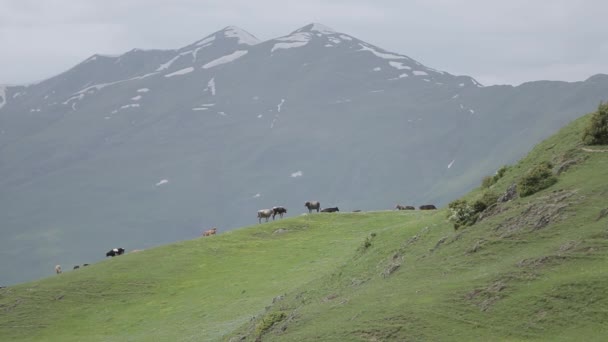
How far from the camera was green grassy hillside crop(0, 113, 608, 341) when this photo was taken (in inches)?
887

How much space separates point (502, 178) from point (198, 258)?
1551 inches

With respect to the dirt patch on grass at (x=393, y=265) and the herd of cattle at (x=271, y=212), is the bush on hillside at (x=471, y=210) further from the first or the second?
the herd of cattle at (x=271, y=212)

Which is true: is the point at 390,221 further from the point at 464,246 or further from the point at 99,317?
the point at 464,246

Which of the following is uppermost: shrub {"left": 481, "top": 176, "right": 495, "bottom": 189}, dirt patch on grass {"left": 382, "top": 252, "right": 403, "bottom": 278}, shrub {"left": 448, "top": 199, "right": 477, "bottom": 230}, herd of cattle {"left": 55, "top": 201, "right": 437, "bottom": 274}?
shrub {"left": 481, "top": 176, "right": 495, "bottom": 189}

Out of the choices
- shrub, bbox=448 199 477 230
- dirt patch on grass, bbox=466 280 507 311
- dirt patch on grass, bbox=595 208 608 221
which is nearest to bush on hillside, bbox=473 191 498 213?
shrub, bbox=448 199 477 230

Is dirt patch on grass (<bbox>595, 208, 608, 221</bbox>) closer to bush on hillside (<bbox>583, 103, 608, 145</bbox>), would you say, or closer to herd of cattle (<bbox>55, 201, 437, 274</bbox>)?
bush on hillside (<bbox>583, 103, 608, 145</bbox>)

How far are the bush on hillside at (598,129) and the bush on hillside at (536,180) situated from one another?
8.99 feet

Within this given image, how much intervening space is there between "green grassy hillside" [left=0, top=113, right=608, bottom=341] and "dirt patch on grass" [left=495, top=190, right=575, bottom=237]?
0.05 metres

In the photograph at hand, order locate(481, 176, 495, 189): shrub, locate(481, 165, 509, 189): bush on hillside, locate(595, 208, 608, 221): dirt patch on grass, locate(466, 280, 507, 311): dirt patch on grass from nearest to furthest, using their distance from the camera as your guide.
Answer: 1. locate(466, 280, 507, 311): dirt patch on grass
2. locate(595, 208, 608, 221): dirt patch on grass
3. locate(481, 165, 509, 189): bush on hillside
4. locate(481, 176, 495, 189): shrub

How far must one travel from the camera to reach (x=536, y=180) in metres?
30.2

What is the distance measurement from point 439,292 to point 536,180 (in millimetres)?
8123

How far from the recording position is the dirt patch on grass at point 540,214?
27281 millimetres

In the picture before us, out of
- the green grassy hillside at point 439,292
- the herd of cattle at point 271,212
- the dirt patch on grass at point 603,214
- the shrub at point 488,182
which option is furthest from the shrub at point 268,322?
the herd of cattle at point 271,212

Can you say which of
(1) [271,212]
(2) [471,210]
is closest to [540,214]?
(2) [471,210]
